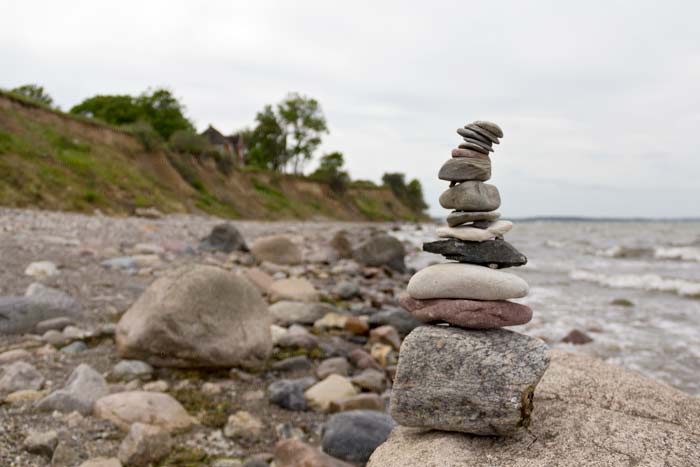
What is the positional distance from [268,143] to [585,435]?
232 ft

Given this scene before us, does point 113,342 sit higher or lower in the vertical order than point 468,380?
lower

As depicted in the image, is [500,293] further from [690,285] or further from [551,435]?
[690,285]

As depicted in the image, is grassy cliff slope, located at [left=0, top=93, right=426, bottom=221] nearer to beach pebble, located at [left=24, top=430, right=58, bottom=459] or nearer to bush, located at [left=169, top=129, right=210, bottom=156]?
bush, located at [left=169, top=129, right=210, bottom=156]

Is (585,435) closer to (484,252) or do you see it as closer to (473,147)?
(484,252)

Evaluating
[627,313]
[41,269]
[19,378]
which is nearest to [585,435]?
[19,378]

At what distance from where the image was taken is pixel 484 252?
3.46 metres

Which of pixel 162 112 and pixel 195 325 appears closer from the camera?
pixel 195 325

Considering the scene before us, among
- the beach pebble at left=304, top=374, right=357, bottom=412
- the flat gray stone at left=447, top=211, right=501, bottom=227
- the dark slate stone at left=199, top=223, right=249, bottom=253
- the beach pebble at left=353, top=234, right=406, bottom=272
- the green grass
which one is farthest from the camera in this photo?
the green grass

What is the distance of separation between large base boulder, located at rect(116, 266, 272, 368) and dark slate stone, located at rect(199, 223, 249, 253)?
9421 mm

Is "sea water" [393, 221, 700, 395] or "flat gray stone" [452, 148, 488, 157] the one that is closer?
"flat gray stone" [452, 148, 488, 157]

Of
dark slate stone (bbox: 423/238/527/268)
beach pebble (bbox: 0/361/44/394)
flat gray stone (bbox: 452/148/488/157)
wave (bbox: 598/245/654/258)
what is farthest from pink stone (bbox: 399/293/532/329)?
wave (bbox: 598/245/654/258)

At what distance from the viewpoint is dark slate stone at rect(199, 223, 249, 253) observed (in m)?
15.5

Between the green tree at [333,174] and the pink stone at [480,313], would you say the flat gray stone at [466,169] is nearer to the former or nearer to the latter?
the pink stone at [480,313]

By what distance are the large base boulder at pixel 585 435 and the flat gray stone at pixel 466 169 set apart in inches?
63.0
